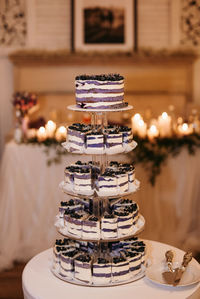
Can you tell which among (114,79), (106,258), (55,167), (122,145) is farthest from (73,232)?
(55,167)

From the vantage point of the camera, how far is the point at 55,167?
4816mm

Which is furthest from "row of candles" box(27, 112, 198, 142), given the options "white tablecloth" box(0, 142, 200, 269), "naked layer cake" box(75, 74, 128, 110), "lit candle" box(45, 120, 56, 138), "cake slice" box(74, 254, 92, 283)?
"cake slice" box(74, 254, 92, 283)

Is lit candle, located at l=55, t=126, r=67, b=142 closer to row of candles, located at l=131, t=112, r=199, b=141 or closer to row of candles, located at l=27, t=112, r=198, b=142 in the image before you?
row of candles, located at l=27, t=112, r=198, b=142

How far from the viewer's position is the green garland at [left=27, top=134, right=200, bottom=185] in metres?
4.77

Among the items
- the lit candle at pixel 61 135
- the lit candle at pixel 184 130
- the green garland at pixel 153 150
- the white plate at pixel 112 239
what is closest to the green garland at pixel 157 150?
the green garland at pixel 153 150

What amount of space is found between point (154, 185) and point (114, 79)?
→ 211cm

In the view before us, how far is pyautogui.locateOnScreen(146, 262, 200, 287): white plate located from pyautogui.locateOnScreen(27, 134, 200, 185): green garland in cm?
180

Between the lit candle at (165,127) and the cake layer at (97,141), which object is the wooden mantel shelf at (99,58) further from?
the cake layer at (97,141)

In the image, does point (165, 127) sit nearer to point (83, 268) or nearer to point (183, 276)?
point (183, 276)

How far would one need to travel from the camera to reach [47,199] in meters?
4.86

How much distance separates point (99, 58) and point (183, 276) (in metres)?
4.20

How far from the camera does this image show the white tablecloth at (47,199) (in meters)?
4.83

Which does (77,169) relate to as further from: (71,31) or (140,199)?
(71,31)

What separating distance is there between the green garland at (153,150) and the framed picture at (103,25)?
242 cm
